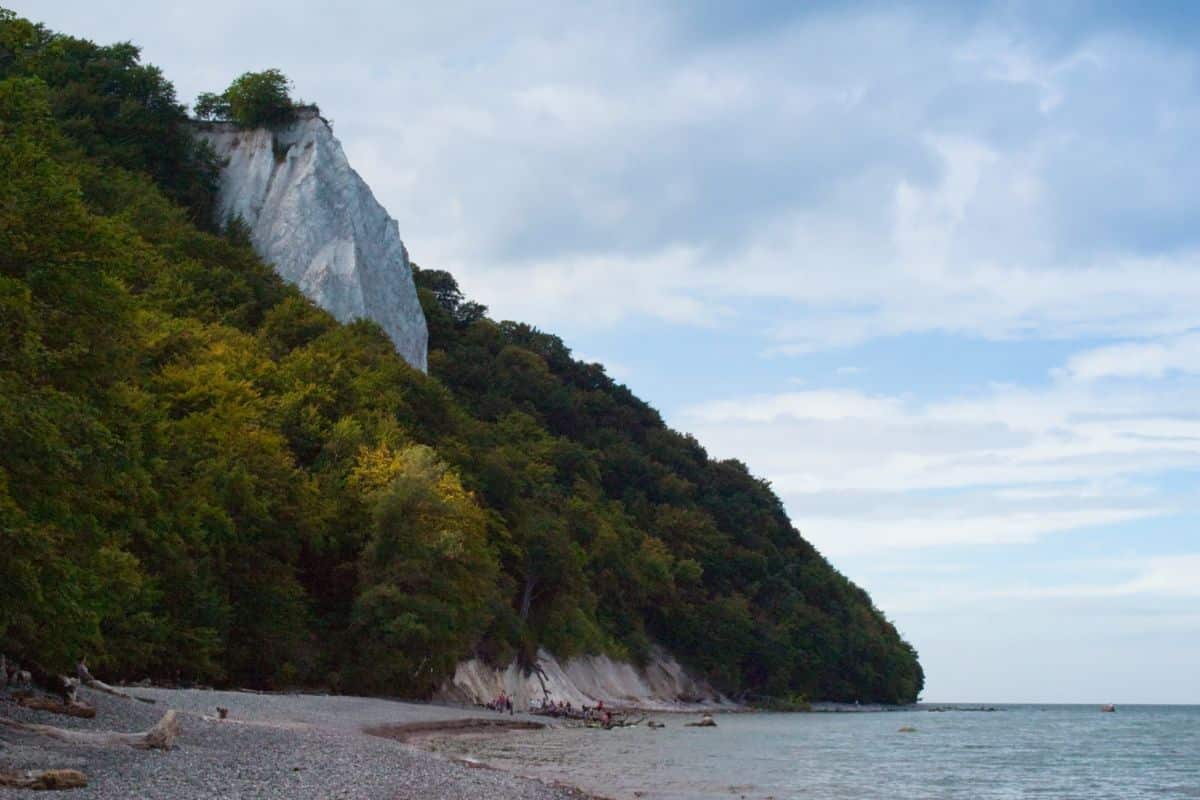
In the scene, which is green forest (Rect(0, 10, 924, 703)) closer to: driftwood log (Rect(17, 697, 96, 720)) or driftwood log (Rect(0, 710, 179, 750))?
driftwood log (Rect(17, 697, 96, 720))

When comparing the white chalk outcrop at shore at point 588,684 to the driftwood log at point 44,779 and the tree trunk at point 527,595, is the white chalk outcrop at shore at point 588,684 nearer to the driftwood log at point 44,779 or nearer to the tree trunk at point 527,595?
the tree trunk at point 527,595

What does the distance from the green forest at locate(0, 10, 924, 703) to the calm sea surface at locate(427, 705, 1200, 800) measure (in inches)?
353

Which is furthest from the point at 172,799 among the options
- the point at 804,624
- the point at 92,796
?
the point at 804,624

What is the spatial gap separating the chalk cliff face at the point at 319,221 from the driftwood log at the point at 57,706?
58.3 meters

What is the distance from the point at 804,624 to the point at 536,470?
35719 mm

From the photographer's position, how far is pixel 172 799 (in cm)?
1262

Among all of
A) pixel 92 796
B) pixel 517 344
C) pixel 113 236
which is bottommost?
pixel 92 796

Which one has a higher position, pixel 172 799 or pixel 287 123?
pixel 287 123

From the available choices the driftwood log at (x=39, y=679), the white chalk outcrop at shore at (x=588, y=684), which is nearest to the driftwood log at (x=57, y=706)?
the driftwood log at (x=39, y=679)

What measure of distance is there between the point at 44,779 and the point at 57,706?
6.23m

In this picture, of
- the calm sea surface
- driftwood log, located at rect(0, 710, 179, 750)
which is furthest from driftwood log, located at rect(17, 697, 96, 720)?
the calm sea surface

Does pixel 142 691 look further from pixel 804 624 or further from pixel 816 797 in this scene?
pixel 804 624

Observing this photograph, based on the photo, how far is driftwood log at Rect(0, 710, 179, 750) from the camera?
15680mm

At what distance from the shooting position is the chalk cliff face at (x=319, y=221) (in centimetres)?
7712
